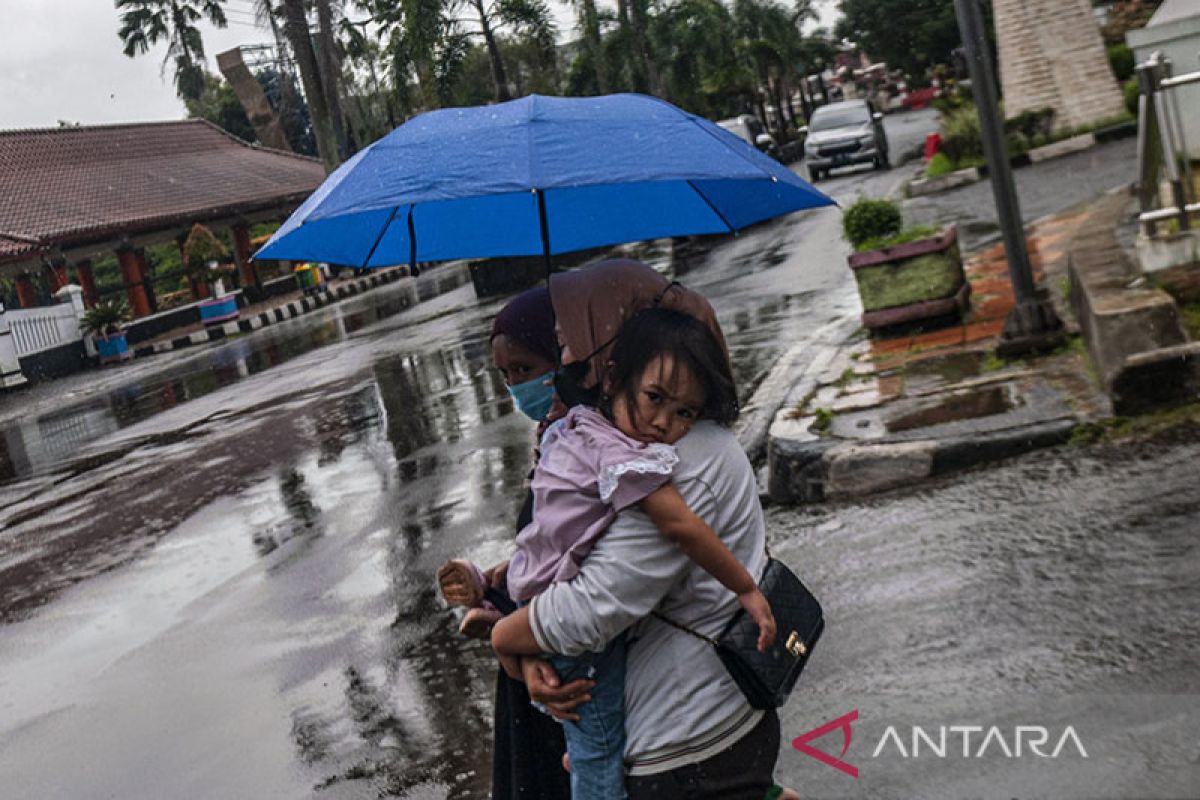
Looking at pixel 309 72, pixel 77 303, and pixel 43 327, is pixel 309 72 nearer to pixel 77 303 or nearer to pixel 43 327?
pixel 77 303

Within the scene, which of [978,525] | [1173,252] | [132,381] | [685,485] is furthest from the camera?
[132,381]

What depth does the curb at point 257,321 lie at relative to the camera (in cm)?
2975

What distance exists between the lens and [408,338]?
62.2 ft

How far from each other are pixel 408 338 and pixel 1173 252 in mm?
12809

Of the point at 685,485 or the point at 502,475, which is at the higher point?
the point at 685,485

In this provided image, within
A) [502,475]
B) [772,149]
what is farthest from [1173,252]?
[772,149]

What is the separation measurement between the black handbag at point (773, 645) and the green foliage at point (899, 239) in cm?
726

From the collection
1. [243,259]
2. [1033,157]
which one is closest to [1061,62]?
[1033,157]

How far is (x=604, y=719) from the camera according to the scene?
251cm

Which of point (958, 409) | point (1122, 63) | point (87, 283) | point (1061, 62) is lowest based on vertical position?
point (958, 409)

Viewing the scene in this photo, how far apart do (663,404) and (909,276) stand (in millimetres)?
7309

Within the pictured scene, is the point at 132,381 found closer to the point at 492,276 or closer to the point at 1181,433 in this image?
the point at 492,276

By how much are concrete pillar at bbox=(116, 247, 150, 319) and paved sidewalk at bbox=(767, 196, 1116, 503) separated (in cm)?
2732

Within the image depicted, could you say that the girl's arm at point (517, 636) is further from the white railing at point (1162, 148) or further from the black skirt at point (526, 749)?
the white railing at point (1162, 148)
